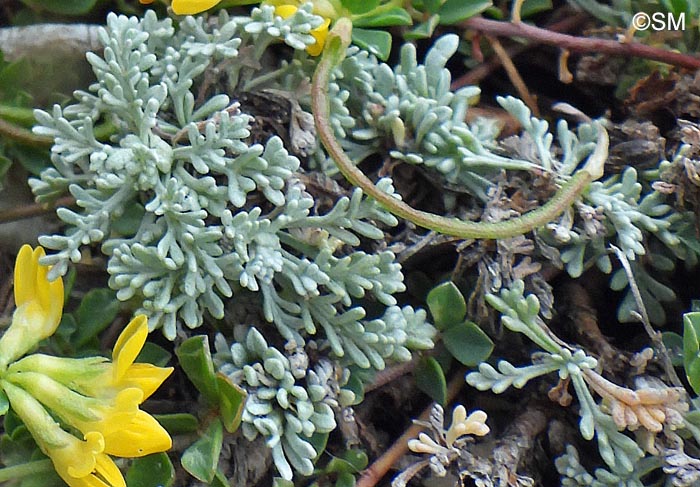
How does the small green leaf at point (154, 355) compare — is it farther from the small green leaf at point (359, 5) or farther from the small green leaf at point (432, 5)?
the small green leaf at point (432, 5)

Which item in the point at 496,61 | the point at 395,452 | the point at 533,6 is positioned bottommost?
the point at 395,452

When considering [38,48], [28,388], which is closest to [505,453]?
[28,388]

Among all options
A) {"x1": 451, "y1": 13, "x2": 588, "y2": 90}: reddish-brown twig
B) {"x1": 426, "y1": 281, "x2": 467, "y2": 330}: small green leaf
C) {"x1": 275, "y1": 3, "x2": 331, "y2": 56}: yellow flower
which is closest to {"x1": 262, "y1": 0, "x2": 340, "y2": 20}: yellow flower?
{"x1": 275, "y1": 3, "x2": 331, "y2": 56}: yellow flower

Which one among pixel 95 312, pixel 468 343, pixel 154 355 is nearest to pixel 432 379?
pixel 468 343

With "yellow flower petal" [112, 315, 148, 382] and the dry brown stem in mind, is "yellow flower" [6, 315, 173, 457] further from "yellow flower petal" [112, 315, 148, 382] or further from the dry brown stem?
the dry brown stem

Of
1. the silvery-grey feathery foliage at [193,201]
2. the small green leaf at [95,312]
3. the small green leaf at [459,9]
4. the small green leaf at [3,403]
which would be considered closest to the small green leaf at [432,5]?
the small green leaf at [459,9]

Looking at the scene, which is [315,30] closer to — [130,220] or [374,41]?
[374,41]
